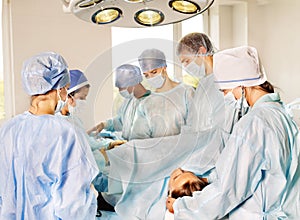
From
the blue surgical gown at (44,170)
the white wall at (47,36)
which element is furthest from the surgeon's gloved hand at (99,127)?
the white wall at (47,36)

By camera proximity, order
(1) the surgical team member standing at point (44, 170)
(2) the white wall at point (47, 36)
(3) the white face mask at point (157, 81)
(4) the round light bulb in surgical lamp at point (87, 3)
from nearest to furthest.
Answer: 1. (4) the round light bulb in surgical lamp at point (87, 3)
2. (1) the surgical team member standing at point (44, 170)
3. (3) the white face mask at point (157, 81)
4. (2) the white wall at point (47, 36)

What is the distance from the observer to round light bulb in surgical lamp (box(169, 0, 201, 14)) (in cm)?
107

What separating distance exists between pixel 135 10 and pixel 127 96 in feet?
1.75

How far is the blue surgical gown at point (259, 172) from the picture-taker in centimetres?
130

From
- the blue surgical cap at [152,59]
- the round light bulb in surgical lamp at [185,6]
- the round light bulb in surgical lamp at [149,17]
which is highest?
the round light bulb in surgical lamp at [185,6]

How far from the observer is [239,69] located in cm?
142

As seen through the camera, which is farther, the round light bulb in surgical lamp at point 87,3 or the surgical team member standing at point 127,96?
the surgical team member standing at point 127,96

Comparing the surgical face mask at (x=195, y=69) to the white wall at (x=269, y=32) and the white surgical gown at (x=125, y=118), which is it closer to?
the white surgical gown at (x=125, y=118)

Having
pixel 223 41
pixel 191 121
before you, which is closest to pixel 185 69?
pixel 191 121

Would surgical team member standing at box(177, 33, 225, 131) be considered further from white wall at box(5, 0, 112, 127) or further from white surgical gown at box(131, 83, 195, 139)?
white wall at box(5, 0, 112, 127)

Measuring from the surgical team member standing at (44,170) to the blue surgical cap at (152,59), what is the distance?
1.17 feet

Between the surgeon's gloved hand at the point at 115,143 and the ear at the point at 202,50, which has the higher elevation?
the ear at the point at 202,50

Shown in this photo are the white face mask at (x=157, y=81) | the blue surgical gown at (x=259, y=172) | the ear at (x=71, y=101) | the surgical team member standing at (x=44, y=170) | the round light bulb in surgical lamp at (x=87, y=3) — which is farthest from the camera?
the ear at (x=71, y=101)

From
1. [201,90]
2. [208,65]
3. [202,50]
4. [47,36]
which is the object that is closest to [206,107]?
[201,90]
